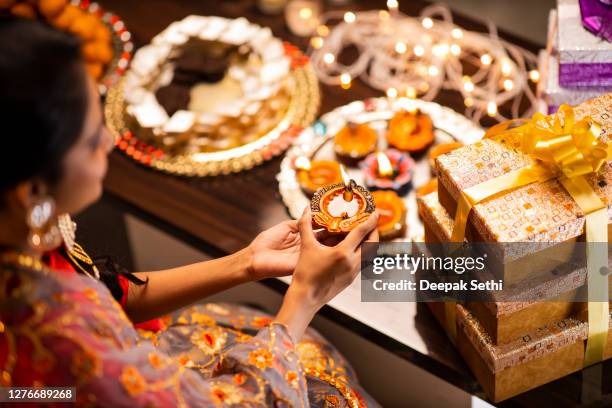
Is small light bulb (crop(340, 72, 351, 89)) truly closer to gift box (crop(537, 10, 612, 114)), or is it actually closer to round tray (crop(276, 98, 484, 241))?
round tray (crop(276, 98, 484, 241))

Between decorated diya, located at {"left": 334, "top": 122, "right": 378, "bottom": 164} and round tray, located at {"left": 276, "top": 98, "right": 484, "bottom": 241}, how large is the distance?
0.09 ft

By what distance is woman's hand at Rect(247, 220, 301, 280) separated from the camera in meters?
1.28

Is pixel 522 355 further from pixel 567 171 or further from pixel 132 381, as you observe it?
pixel 132 381

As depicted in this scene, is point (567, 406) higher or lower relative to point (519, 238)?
lower

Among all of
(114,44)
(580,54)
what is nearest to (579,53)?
(580,54)

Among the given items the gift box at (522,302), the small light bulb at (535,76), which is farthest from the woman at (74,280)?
the small light bulb at (535,76)

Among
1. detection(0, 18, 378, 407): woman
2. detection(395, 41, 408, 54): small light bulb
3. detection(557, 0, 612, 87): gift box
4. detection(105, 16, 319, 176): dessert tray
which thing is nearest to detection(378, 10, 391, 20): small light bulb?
detection(395, 41, 408, 54): small light bulb

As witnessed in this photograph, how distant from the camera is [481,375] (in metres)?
1.32

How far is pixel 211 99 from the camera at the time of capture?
1.87 m

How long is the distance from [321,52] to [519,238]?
3.49 feet

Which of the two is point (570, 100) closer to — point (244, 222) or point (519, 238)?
point (519, 238)

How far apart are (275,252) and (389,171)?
433mm

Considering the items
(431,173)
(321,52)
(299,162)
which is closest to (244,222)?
(299,162)

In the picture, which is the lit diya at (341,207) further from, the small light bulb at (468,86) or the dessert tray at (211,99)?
the small light bulb at (468,86)
